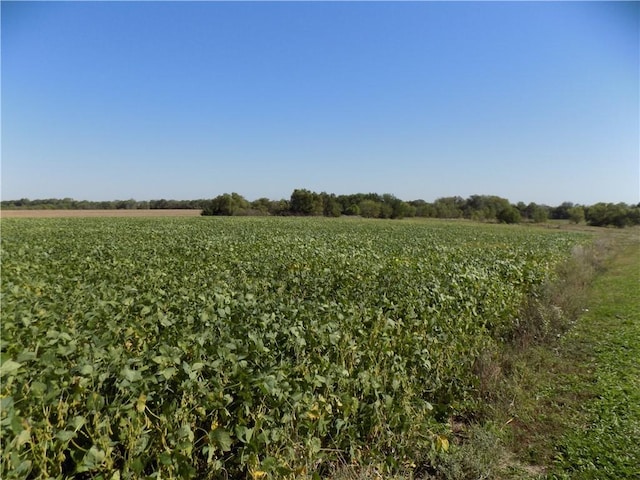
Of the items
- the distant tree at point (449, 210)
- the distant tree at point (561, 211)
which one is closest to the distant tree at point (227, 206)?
the distant tree at point (449, 210)

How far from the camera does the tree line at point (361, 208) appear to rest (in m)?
86.9

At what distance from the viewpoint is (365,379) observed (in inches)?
143

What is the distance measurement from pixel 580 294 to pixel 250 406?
1294 centimetres

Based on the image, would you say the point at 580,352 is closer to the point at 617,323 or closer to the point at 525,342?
the point at 525,342

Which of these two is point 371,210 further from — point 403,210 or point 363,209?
point 403,210

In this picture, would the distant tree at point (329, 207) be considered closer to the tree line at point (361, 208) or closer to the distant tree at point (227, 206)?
the tree line at point (361, 208)

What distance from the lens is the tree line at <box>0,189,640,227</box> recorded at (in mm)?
86875

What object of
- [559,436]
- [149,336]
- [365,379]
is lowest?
[559,436]

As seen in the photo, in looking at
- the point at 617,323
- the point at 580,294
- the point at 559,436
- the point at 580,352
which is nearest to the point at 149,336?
the point at 559,436

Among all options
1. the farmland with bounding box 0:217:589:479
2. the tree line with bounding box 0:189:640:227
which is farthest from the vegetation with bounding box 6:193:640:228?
the farmland with bounding box 0:217:589:479

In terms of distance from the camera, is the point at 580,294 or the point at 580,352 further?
the point at 580,294

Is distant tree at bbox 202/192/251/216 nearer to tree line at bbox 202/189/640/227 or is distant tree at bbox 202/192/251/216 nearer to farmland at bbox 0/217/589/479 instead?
tree line at bbox 202/189/640/227

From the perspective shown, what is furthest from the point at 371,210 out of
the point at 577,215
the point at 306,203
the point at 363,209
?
the point at 577,215

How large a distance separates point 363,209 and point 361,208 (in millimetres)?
1149
